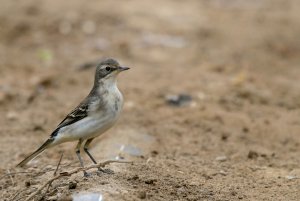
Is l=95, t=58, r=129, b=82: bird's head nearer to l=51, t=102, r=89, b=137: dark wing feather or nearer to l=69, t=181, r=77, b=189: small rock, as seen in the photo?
l=51, t=102, r=89, b=137: dark wing feather

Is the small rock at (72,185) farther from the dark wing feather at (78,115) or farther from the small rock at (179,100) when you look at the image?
the small rock at (179,100)

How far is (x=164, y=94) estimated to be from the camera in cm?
1321

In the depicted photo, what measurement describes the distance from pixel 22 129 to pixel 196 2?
849 cm

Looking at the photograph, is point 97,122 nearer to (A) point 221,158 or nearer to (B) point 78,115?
(B) point 78,115

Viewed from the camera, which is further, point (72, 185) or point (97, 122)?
point (97, 122)

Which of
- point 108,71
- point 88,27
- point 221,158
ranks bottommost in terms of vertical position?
point 221,158

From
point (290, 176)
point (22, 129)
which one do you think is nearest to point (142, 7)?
point (22, 129)

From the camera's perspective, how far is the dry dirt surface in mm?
8711

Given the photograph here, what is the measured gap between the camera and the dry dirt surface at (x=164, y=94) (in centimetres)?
871

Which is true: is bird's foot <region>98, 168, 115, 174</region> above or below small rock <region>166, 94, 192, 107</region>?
below

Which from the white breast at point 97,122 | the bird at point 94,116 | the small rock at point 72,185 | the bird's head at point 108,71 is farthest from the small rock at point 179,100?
the small rock at point 72,185

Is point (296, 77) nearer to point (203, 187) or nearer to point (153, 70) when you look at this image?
point (153, 70)

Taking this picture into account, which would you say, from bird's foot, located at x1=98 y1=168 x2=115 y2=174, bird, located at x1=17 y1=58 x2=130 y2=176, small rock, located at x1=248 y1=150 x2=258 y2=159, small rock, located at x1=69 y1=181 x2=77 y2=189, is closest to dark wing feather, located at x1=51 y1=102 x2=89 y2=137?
bird, located at x1=17 y1=58 x2=130 y2=176

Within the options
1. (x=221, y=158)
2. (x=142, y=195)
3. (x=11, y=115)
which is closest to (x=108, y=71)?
(x=221, y=158)
